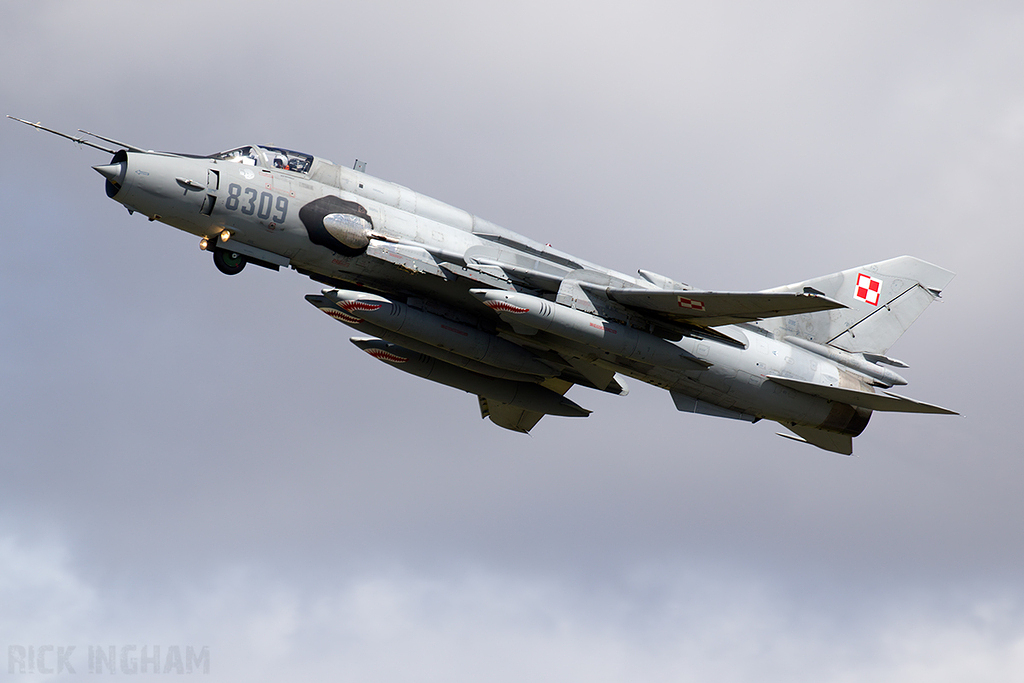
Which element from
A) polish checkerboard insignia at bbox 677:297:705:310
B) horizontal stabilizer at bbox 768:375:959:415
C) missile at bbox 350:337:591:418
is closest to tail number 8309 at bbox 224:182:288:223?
missile at bbox 350:337:591:418

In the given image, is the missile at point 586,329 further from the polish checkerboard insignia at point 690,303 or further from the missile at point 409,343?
the missile at point 409,343

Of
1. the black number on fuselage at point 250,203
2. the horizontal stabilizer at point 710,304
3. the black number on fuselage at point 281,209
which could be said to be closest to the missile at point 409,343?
the black number on fuselage at point 281,209

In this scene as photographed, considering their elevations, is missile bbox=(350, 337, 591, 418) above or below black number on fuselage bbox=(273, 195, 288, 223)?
below

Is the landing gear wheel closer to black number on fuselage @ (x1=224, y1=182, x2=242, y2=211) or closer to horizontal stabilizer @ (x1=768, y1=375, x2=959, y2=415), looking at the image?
black number on fuselage @ (x1=224, y1=182, x2=242, y2=211)

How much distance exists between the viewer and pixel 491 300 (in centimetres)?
2019

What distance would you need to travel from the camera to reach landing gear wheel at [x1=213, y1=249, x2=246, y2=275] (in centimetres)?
2125

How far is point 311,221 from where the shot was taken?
2100cm

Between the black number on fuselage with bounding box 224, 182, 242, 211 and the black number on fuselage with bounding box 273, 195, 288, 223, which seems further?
the black number on fuselage with bounding box 273, 195, 288, 223

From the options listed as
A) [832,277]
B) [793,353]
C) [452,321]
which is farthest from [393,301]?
[832,277]

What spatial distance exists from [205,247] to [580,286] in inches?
289

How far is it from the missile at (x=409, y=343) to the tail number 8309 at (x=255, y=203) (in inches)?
76.1

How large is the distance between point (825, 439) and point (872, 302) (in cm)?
360

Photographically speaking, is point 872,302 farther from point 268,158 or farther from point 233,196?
point 233,196

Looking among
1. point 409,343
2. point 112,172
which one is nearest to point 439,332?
point 409,343
